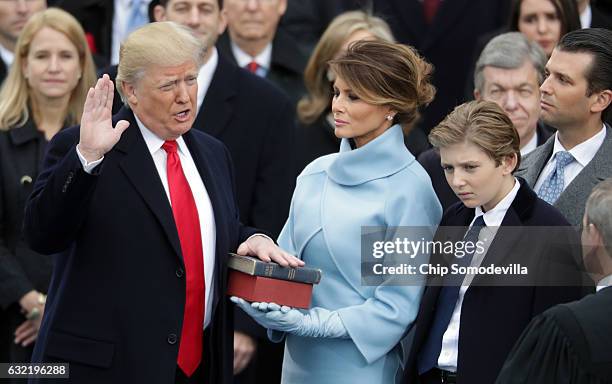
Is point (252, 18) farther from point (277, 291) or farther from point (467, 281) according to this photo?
point (467, 281)

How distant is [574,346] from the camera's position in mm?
4281

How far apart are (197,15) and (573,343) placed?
3.50 m

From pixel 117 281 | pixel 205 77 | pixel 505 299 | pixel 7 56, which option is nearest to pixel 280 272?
pixel 117 281

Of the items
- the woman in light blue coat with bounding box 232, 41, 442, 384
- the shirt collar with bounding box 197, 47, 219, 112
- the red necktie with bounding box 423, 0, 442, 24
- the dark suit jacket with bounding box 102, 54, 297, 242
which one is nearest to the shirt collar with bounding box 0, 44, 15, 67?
the dark suit jacket with bounding box 102, 54, 297, 242

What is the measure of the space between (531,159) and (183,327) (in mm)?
1718

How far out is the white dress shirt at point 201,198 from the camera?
17.0 ft

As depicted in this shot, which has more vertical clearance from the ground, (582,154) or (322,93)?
(322,93)

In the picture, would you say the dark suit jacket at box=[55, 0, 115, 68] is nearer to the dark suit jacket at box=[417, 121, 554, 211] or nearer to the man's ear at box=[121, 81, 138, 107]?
the dark suit jacket at box=[417, 121, 554, 211]

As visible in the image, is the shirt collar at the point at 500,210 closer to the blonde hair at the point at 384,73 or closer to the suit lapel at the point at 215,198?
the blonde hair at the point at 384,73

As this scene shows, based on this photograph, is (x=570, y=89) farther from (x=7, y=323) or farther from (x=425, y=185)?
Result: (x=7, y=323)

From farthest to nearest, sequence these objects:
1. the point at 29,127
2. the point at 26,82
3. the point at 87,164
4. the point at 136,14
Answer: the point at 136,14 → the point at 26,82 → the point at 29,127 → the point at 87,164

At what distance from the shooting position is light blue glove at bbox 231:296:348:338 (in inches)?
197

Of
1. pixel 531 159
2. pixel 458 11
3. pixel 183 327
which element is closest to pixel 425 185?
pixel 531 159

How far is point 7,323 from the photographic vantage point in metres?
6.88
